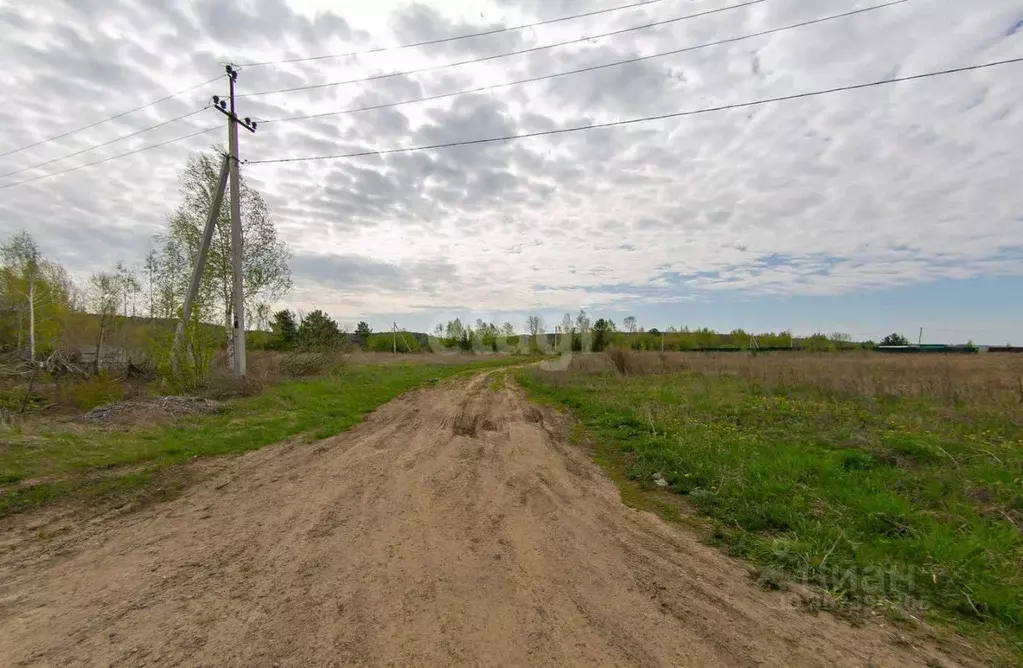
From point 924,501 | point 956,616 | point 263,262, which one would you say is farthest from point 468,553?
point 263,262

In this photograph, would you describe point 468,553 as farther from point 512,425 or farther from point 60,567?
point 512,425

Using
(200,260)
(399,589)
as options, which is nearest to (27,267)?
(200,260)

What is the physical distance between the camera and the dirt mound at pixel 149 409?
29.3 ft

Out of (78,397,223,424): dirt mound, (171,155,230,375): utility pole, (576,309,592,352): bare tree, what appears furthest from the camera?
(576,309,592,352): bare tree

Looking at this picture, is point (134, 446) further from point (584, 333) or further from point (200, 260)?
point (584, 333)

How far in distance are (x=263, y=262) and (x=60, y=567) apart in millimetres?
19414

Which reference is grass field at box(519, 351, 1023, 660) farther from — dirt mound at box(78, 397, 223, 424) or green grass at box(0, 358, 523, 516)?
dirt mound at box(78, 397, 223, 424)

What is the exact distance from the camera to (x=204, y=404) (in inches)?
416

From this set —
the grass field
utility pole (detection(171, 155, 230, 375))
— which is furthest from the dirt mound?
the grass field

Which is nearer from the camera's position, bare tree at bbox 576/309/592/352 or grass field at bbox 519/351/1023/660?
grass field at bbox 519/351/1023/660

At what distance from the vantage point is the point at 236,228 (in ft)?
45.8

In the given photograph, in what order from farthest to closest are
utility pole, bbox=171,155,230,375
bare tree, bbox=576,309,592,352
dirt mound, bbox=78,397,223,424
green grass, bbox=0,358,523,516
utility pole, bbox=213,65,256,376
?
bare tree, bbox=576,309,592,352 < utility pole, bbox=213,65,256,376 < utility pole, bbox=171,155,230,375 < dirt mound, bbox=78,397,223,424 < green grass, bbox=0,358,523,516

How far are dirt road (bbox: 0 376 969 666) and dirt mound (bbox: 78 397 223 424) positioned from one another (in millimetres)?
5651

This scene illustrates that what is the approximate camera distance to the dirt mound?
29.3 ft
